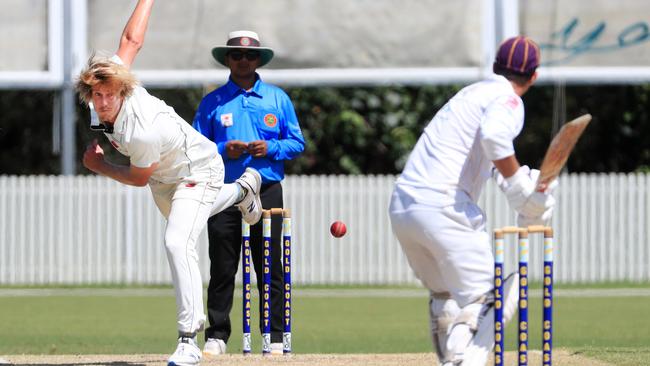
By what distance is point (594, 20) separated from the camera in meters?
16.7

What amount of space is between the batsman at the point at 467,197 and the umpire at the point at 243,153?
236 cm

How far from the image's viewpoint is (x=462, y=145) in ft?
19.8

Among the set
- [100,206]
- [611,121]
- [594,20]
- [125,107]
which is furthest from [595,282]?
[125,107]

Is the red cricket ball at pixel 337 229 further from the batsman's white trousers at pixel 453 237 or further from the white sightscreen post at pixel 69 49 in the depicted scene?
the white sightscreen post at pixel 69 49

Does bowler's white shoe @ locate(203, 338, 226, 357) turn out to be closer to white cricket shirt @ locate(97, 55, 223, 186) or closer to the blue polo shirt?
the blue polo shirt

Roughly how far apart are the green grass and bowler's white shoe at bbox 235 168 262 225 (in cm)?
201

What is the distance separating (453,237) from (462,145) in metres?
0.41

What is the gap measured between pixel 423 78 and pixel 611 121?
21.2ft

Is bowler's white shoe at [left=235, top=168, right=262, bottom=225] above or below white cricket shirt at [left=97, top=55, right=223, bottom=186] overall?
below

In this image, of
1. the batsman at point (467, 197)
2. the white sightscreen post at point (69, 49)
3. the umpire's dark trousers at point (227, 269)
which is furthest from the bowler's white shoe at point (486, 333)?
the white sightscreen post at point (69, 49)

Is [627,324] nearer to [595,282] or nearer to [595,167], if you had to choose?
[595,282]

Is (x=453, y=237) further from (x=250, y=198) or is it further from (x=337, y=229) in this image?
(x=250, y=198)

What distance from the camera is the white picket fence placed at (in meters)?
17.9

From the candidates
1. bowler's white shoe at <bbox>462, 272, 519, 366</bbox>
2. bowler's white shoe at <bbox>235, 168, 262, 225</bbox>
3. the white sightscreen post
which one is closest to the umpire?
bowler's white shoe at <bbox>235, 168, 262, 225</bbox>
